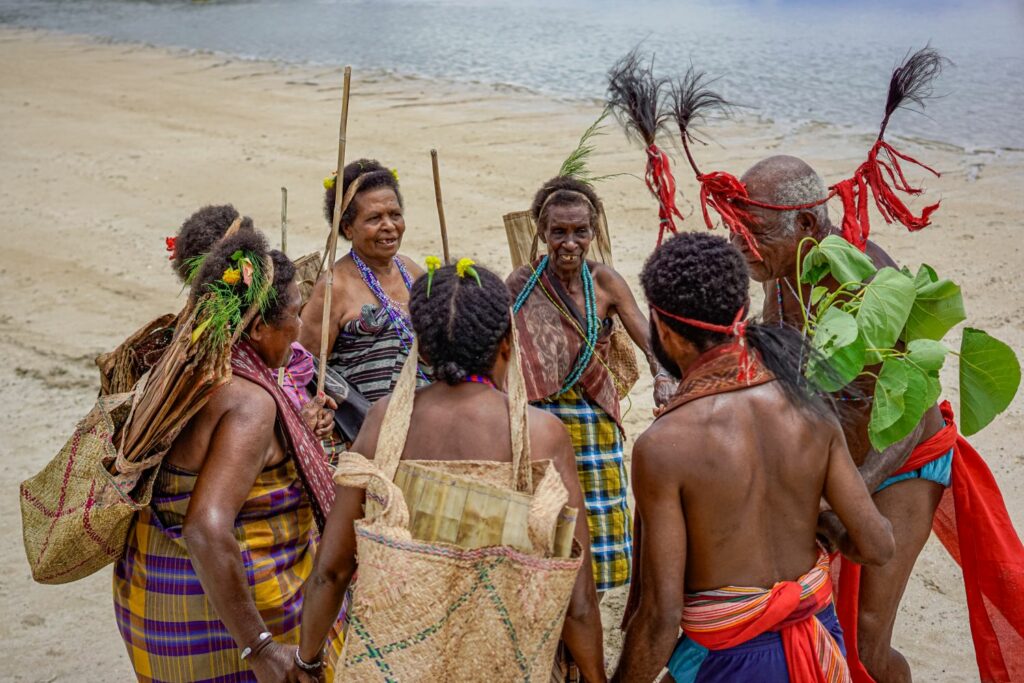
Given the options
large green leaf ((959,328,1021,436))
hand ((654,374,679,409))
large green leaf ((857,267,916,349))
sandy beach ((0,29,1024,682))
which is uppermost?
large green leaf ((857,267,916,349))

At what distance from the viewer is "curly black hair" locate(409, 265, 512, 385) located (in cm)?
275

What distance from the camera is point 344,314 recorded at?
4574 mm

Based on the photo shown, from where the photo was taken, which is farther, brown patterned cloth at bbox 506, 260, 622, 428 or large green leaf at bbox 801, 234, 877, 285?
brown patterned cloth at bbox 506, 260, 622, 428

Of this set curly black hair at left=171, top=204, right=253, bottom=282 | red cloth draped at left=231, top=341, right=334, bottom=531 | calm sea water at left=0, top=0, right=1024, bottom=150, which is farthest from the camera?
calm sea water at left=0, top=0, right=1024, bottom=150

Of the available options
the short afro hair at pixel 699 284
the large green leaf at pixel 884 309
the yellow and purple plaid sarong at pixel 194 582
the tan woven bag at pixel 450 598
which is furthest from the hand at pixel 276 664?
the large green leaf at pixel 884 309

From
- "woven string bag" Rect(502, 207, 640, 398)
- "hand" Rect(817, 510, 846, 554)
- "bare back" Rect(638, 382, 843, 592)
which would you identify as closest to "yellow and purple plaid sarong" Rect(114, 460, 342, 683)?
"bare back" Rect(638, 382, 843, 592)

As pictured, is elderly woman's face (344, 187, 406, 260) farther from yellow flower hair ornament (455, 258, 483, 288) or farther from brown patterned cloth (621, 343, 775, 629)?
brown patterned cloth (621, 343, 775, 629)

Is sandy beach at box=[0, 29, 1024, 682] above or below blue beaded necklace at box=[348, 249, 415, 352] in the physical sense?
below

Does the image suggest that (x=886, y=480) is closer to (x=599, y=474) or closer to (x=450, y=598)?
(x=599, y=474)

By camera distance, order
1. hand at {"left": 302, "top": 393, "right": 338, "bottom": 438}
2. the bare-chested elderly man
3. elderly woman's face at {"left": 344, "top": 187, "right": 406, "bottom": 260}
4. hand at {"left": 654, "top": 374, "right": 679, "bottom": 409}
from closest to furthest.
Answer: the bare-chested elderly man → hand at {"left": 302, "top": 393, "right": 338, "bottom": 438} → hand at {"left": 654, "top": 374, "right": 679, "bottom": 409} → elderly woman's face at {"left": 344, "top": 187, "right": 406, "bottom": 260}

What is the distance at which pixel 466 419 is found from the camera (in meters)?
2.75

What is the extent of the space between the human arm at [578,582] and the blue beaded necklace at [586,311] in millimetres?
1754

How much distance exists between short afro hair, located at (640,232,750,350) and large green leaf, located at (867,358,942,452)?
61 centimetres

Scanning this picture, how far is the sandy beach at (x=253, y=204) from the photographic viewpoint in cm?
517
